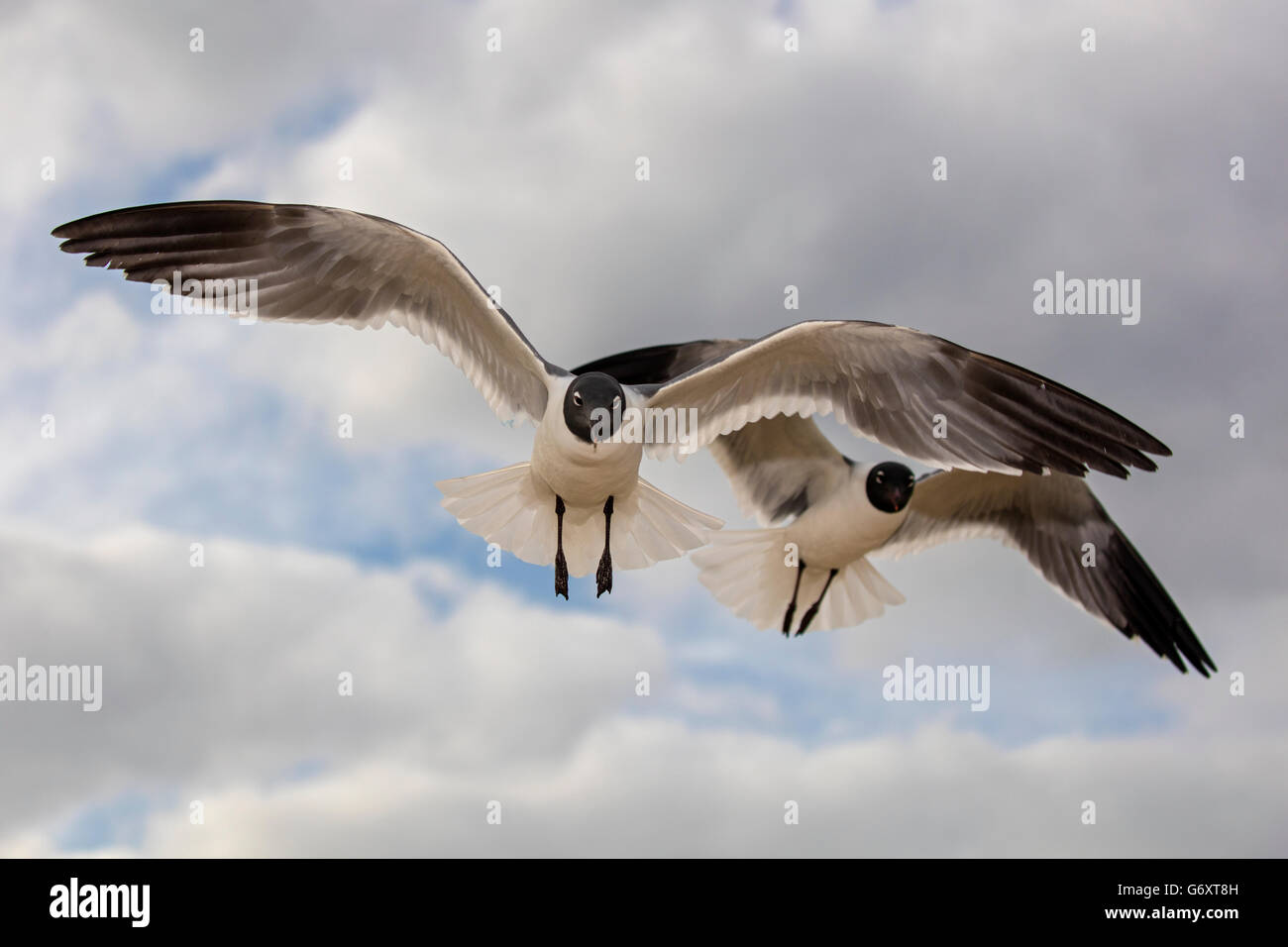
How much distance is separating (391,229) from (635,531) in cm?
183

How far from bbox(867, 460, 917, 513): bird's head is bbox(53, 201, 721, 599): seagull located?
67.4 inches

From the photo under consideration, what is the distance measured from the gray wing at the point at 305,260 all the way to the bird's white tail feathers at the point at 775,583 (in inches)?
98.9

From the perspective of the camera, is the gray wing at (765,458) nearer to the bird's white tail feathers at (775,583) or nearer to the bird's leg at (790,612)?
the bird's white tail feathers at (775,583)

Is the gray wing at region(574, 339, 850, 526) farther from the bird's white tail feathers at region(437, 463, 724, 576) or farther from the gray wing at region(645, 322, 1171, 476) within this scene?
the gray wing at region(645, 322, 1171, 476)

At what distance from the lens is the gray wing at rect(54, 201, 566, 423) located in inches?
218

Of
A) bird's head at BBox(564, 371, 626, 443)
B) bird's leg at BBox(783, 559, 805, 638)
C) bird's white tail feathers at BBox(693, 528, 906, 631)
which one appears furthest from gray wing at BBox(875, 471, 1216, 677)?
bird's head at BBox(564, 371, 626, 443)

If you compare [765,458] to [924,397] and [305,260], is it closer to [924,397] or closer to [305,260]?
[924,397]

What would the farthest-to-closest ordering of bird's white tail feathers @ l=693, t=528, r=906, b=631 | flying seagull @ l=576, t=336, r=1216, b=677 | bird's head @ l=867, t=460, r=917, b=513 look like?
bird's white tail feathers @ l=693, t=528, r=906, b=631 → flying seagull @ l=576, t=336, r=1216, b=677 → bird's head @ l=867, t=460, r=917, b=513

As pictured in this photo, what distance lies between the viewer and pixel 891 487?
748 centimetres

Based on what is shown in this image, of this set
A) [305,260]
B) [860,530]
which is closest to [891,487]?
[860,530]

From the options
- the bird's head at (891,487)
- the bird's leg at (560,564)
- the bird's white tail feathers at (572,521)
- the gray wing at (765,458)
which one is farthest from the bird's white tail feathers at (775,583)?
the bird's leg at (560,564)

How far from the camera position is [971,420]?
542cm

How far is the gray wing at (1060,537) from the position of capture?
7.76 meters

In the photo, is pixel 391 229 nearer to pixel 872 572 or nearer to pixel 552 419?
pixel 552 419
